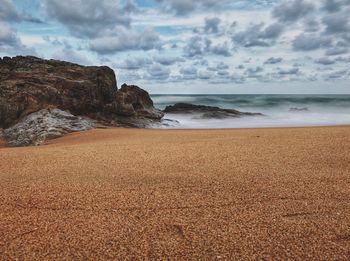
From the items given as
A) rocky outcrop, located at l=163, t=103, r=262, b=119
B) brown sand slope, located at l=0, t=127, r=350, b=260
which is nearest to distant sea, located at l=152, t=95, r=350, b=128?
rocky outcrop, located at l=163, t=103, r=262, b=119

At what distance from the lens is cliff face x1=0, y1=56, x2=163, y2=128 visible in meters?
12.3

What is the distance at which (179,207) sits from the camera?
129 inches

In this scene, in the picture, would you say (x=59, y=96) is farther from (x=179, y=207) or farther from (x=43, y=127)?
(x=179, y=207)

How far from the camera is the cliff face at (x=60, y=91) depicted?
485 inches

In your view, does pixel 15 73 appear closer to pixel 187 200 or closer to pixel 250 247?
pixel 187 200

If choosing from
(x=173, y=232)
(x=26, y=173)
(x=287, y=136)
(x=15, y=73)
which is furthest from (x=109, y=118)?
(x=173, y=232)

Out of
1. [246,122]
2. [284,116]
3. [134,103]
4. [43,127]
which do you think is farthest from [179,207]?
[284,116]

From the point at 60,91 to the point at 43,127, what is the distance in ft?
8.84

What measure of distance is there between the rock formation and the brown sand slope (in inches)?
254

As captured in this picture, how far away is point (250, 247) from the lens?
2.52 m

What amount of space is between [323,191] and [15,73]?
12.5 m

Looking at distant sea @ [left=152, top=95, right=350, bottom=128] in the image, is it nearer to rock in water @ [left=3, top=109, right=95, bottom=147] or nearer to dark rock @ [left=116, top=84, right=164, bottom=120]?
dark rock @ [left=116, top=84, right=164, bottom=120]

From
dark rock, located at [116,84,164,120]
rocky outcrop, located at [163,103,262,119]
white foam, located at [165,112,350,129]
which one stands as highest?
dark rock, located at [116,84,164,120]

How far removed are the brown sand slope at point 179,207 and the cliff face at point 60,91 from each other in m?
7.40
